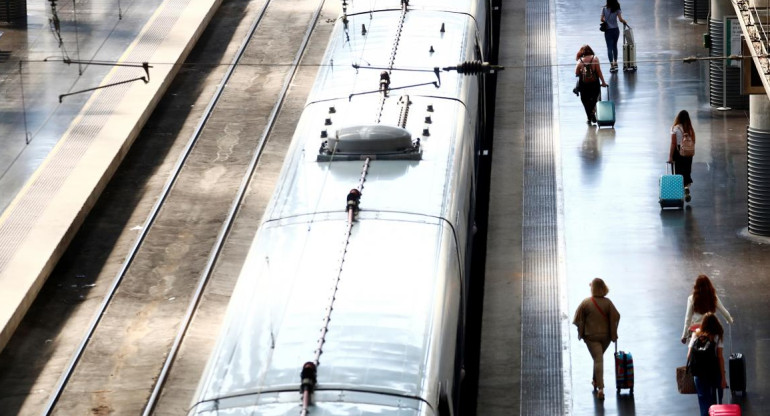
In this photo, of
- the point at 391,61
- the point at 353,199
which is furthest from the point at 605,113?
the point at 353,199

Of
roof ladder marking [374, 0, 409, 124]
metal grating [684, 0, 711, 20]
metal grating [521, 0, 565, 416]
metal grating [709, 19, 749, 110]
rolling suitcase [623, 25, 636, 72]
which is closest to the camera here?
metal grating [521, 0, 565, 416]

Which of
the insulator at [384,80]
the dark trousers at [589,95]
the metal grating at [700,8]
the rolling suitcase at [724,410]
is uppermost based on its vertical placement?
the metal grating at [700,8]

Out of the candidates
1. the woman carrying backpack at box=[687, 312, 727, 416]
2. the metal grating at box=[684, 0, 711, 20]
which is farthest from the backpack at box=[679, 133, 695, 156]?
the metal grating at box=[684, 0, 711, 20]

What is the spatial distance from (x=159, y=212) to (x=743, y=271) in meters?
Result: 9.36

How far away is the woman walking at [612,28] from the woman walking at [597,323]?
42.2 feet

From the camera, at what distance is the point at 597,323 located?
14.2 meters

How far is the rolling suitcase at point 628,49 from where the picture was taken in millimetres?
26500

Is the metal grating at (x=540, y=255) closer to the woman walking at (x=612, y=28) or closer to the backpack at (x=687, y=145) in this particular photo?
the woman walking at (x=612, y=28)

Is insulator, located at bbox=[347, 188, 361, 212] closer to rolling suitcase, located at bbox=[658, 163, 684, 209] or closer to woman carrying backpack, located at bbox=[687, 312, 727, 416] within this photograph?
woman carrying backpack, located at bbox=[687, 312, 727, 416]

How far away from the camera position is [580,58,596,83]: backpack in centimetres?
2336

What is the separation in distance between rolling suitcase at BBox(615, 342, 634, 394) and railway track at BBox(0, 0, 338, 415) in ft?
17.7

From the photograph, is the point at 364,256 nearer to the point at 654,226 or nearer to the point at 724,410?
the point at 724,410

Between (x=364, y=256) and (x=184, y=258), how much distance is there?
9532 millimetres

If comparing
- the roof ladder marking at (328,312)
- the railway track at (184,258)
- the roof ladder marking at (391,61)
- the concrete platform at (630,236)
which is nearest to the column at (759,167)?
the concrete platform at (630,236)
